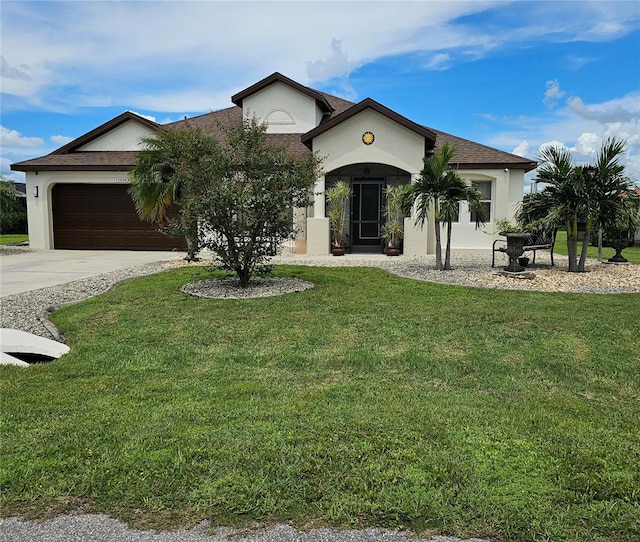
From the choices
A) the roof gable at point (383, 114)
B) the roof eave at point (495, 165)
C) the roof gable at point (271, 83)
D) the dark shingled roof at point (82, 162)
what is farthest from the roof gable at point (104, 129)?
the roof eave at point (495, 165)

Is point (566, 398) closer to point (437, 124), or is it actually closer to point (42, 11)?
point (42, 11)

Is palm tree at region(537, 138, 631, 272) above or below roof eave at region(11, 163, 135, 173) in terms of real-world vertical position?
below

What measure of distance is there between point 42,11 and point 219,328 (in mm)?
7008

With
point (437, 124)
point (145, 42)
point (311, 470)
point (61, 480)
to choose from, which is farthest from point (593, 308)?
point (437, 124)

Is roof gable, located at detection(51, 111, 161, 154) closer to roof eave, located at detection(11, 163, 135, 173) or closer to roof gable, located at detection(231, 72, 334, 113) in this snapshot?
roof eave, located at detection(11, 163, 135, 173)

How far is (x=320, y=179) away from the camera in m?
16.7

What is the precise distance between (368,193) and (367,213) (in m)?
0.71

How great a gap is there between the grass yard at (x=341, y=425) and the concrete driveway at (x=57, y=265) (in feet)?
16.3

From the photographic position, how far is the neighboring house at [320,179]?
16.9 m

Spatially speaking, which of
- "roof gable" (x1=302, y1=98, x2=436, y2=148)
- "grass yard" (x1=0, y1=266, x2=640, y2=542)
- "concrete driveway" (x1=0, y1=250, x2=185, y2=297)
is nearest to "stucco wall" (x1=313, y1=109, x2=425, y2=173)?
"roof gable" (x1=302, y1=98, x2=436, y2=148)

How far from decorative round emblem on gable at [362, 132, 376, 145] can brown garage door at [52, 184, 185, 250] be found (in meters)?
7.82

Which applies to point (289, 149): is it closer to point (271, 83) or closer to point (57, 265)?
point (271, 83)

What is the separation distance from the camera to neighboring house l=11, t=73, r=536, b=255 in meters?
16.9

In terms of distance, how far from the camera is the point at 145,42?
11.4 m
